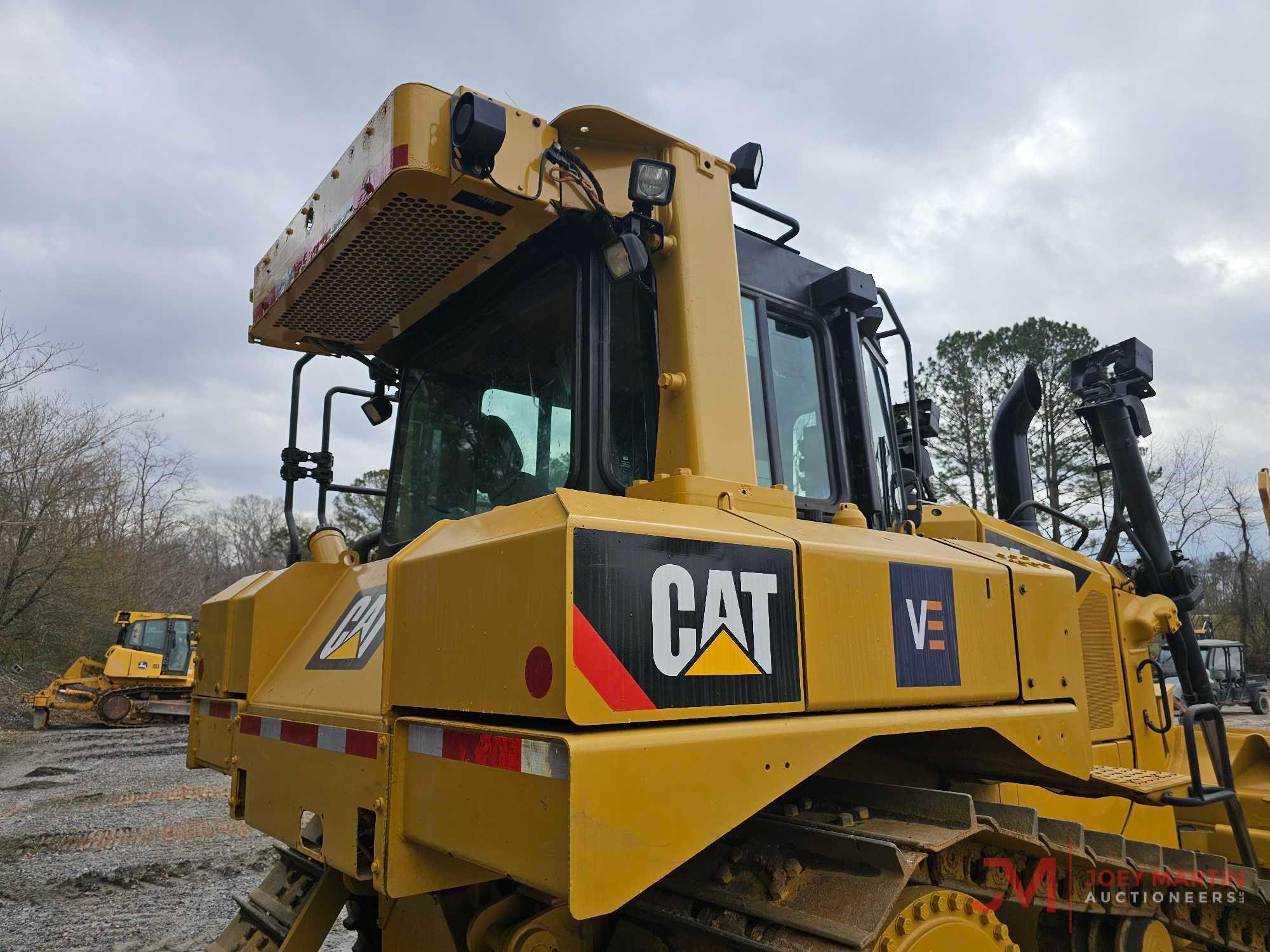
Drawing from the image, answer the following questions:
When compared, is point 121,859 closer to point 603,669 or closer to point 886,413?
point 886,413

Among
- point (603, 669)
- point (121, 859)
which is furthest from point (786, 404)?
point (121, 859)

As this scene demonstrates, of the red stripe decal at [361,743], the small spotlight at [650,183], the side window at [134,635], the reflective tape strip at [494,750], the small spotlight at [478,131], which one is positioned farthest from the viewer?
the side window at [134,635]

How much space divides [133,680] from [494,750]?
868 inches

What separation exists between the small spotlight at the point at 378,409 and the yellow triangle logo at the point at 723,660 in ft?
8.59

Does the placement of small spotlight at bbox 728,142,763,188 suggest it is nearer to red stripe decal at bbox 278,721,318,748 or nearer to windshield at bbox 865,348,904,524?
windshield at bbox 865,348,904,524

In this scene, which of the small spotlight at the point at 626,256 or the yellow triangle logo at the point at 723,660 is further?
the small spotlight at the point at 626,256

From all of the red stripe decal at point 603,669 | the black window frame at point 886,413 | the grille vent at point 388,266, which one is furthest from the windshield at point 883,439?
the red stripe decal at point 603,669

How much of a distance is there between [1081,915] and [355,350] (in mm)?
3459

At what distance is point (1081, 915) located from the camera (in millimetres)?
2904

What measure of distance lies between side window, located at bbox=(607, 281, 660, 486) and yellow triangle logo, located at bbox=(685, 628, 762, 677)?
89 cm

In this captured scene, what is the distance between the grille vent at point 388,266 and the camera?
279cm

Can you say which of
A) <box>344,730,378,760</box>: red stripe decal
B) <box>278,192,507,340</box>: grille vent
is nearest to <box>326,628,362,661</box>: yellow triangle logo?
<box>344,730,378,760</box>: red stripe decal

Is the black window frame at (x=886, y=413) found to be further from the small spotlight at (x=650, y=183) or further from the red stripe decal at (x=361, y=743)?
the red stripe decal at (x=361, y=743)

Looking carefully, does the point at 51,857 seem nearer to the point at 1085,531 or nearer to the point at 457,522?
the point at 457,522
